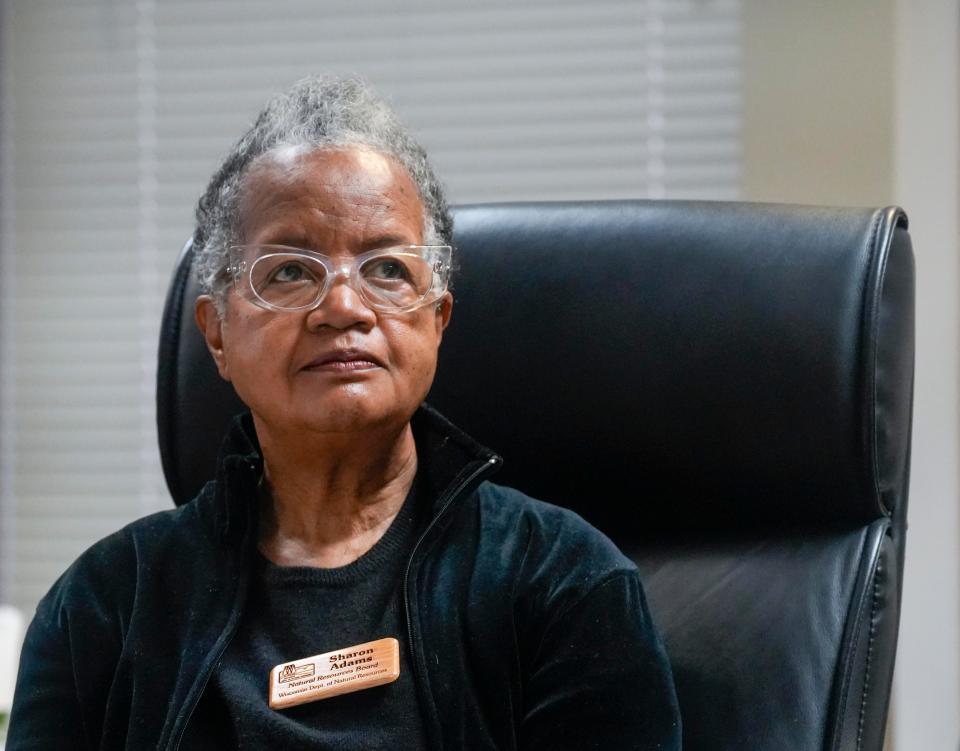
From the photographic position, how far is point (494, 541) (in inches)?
47.9

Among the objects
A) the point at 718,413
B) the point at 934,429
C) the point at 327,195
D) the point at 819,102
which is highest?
the point at 819,102

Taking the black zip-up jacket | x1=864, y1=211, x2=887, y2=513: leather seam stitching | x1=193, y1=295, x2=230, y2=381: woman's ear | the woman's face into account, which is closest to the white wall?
x1=864, y1=211, x2=887, y2=513: leather seam stitching

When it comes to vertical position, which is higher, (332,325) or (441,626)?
(332,325)

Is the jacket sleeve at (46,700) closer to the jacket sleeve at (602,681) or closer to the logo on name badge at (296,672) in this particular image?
Result: the logo on name badge at (296,672)

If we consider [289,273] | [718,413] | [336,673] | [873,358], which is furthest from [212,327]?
[873,358]

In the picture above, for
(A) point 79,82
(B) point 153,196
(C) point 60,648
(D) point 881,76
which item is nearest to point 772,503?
(C) point 60,648

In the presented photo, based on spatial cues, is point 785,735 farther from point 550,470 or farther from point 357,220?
point 357,220

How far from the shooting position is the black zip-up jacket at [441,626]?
1.12 m

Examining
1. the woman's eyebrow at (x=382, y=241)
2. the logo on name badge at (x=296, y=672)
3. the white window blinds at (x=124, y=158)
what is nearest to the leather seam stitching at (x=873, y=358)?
the woman's eyebrow at (x=382, y=241)

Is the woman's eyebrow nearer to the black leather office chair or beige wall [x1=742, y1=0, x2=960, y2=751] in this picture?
the black leather office chair

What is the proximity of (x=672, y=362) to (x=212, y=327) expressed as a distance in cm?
50

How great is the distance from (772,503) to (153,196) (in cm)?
146

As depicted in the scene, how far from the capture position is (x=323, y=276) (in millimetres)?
1197

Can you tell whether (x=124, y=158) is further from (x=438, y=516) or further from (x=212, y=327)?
(x=438, y=516)
